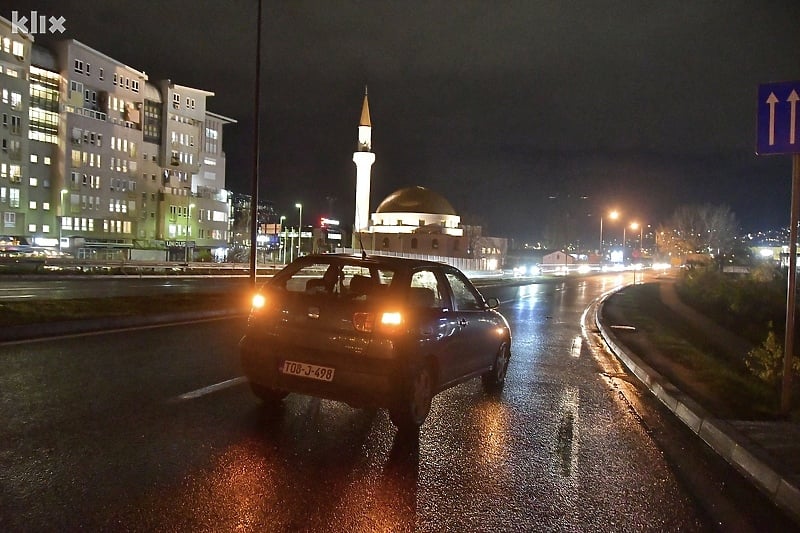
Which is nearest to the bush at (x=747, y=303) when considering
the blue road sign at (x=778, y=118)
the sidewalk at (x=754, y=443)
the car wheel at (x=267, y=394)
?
the sidewalk at (x=754, y=443)

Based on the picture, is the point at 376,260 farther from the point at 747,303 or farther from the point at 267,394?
the point at 747,303

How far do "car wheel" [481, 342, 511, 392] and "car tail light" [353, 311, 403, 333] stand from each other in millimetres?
3032

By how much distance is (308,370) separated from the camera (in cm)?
650

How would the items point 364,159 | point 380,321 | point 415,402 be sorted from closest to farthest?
point 380,321 → point 415,402 → point 364,159

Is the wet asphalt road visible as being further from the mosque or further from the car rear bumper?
the mosque

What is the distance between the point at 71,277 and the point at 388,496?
32.4 metres

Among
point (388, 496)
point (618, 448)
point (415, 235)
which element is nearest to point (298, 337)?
point (388, 496)

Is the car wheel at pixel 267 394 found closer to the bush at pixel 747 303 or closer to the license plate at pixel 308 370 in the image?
the license plate at pixel 308 370

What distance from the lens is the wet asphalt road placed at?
433 centimetres

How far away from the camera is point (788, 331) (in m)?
7.16

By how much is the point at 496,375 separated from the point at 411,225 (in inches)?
3751

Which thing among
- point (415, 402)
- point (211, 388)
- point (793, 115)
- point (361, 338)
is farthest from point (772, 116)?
point (211, 388)

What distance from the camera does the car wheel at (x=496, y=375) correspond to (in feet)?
29.7

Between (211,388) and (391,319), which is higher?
(391,319)
